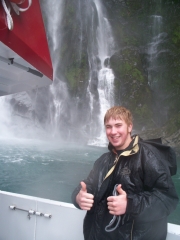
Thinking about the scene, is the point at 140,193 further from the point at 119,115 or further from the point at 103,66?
the point at 103,66

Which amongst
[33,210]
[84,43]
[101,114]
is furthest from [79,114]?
[33,210]

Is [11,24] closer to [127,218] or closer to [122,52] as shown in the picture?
[127,218]

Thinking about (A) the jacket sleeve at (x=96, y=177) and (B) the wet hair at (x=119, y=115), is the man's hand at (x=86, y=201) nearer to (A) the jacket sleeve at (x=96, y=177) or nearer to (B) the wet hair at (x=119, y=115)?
(A) the jacket sleeve at (x=96, y=177)

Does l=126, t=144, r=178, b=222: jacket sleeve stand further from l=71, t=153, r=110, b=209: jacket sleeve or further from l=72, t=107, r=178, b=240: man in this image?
l=71, t=153, r=110, b=209: jacket sleeve

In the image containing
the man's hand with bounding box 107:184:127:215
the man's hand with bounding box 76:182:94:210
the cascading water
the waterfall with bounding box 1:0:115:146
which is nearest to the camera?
the man's hand with bounding box 107:184:127:215

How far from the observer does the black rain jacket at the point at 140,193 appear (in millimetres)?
1083

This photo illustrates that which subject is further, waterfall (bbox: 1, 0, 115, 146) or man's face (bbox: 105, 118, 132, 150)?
waterfall (bbox: 1, 0, 115, 146)

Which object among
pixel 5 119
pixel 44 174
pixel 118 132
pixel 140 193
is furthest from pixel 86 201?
pixel 5 119

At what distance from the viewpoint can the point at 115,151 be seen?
139cm

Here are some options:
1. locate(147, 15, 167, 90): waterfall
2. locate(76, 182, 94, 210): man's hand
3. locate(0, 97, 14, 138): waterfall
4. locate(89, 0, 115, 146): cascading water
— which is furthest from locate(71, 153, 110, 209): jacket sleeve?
locate(0, 97, 14, 138): waterfall

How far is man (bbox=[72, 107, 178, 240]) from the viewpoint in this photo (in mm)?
1076

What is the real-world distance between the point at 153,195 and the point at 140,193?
0.23ft

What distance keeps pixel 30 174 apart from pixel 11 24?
8520 millimetres

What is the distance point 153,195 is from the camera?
1.09 m
